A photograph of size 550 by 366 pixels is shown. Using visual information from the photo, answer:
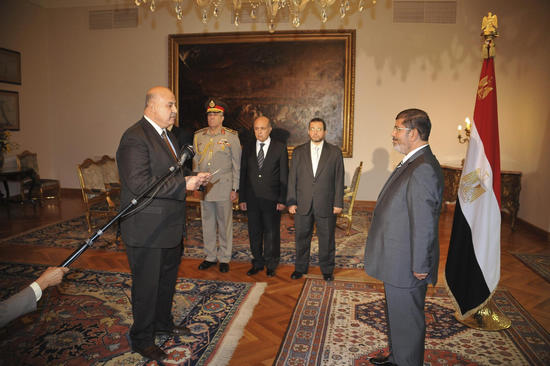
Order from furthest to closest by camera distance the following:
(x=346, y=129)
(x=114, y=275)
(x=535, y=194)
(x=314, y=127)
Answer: (x=346, y=129) < (x=535, y=194) < (x=114, y=275) < (x=314, y=127)

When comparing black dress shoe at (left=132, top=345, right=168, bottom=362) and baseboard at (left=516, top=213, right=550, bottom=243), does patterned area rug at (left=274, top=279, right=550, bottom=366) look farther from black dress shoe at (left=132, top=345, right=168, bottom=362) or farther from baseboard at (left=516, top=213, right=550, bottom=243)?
baseboard at (left=516, top=213, right=550, bottom=243)

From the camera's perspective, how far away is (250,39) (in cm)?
758

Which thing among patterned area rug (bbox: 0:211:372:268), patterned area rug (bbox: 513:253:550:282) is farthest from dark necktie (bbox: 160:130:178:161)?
patterned area rug (bbox: 513:253:550:282)

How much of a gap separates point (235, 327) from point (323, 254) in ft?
4.20

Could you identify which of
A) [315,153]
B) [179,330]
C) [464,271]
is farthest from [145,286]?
[464,271]

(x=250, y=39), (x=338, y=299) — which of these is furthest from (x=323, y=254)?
(x=250, y=39)

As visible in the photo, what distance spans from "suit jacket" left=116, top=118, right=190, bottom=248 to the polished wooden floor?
100cm

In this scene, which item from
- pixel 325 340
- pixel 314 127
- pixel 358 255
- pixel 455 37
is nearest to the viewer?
pixel 325 340

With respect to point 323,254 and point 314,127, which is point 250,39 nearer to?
point 314,127

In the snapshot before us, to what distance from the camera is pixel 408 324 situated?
81.0 inches

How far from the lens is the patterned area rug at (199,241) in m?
4.62

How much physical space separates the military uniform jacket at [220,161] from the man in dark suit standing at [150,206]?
55.3 inches

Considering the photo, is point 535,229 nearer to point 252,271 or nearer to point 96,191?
point 252,271

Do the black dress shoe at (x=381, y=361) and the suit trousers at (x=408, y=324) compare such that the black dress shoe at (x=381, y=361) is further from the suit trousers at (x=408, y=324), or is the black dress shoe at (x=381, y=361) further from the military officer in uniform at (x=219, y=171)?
the military officer in uniform at (x=219, y=171)
